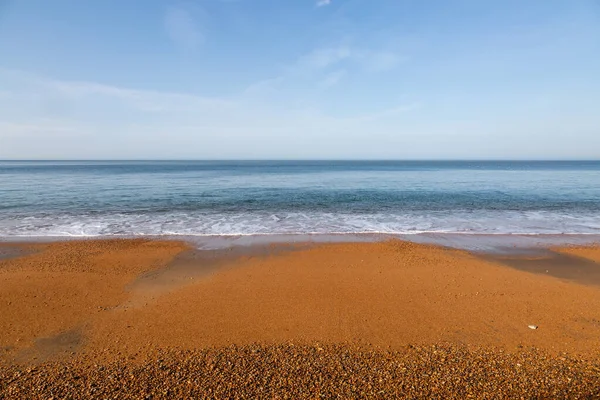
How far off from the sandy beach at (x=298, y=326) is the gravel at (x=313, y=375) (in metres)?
0.02

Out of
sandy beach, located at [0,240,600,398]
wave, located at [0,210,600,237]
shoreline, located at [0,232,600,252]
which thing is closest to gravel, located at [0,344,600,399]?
sandy beach, located at [0,240,600,398]

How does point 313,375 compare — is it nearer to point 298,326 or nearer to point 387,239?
point 298,326

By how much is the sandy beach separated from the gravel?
2 centimetres

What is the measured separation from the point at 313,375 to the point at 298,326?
5.71 feet

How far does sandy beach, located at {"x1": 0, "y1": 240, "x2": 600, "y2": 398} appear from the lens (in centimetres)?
453

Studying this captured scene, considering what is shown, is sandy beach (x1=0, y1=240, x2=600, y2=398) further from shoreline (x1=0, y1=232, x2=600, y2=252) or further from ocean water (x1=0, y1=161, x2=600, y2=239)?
ocean water (x1=0, y1=161, x2=600, y2=239)

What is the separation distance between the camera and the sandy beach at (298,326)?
14.9 ft

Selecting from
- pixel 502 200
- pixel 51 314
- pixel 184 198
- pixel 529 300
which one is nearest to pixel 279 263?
pixel 51 314

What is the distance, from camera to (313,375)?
4641 millimetres

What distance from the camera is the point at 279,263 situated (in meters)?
10.7

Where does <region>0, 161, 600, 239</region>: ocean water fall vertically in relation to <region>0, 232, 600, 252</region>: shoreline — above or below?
above

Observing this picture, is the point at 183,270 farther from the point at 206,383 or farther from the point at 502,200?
the point at 502,200

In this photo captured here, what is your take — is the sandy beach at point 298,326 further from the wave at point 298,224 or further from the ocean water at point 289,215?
the ocean water at point 289,215

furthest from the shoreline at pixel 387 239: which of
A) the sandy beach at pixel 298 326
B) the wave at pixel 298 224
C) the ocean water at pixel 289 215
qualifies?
the sandy beach at pixel 298 326
